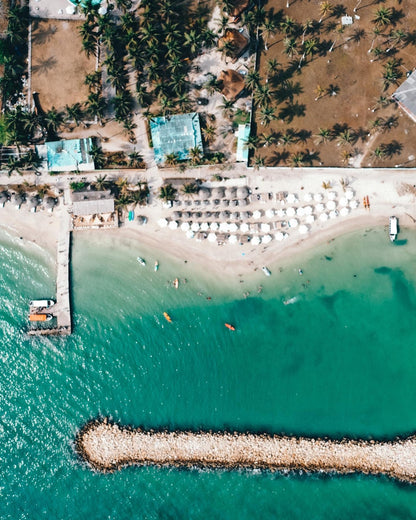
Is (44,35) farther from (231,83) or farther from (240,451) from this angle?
(240,451)

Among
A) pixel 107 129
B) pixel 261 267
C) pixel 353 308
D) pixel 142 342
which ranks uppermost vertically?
pixel 107 129

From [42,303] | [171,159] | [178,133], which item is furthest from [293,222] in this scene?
[42,303]

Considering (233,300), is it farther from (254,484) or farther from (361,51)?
(361,51)

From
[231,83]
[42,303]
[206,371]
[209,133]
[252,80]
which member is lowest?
[206,371]

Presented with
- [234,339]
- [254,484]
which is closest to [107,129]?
[234,339]

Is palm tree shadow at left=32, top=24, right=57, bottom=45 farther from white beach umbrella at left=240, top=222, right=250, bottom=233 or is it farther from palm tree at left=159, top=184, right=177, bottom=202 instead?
white beach umbrella at left=240, top=222, right=250, bottom=233
